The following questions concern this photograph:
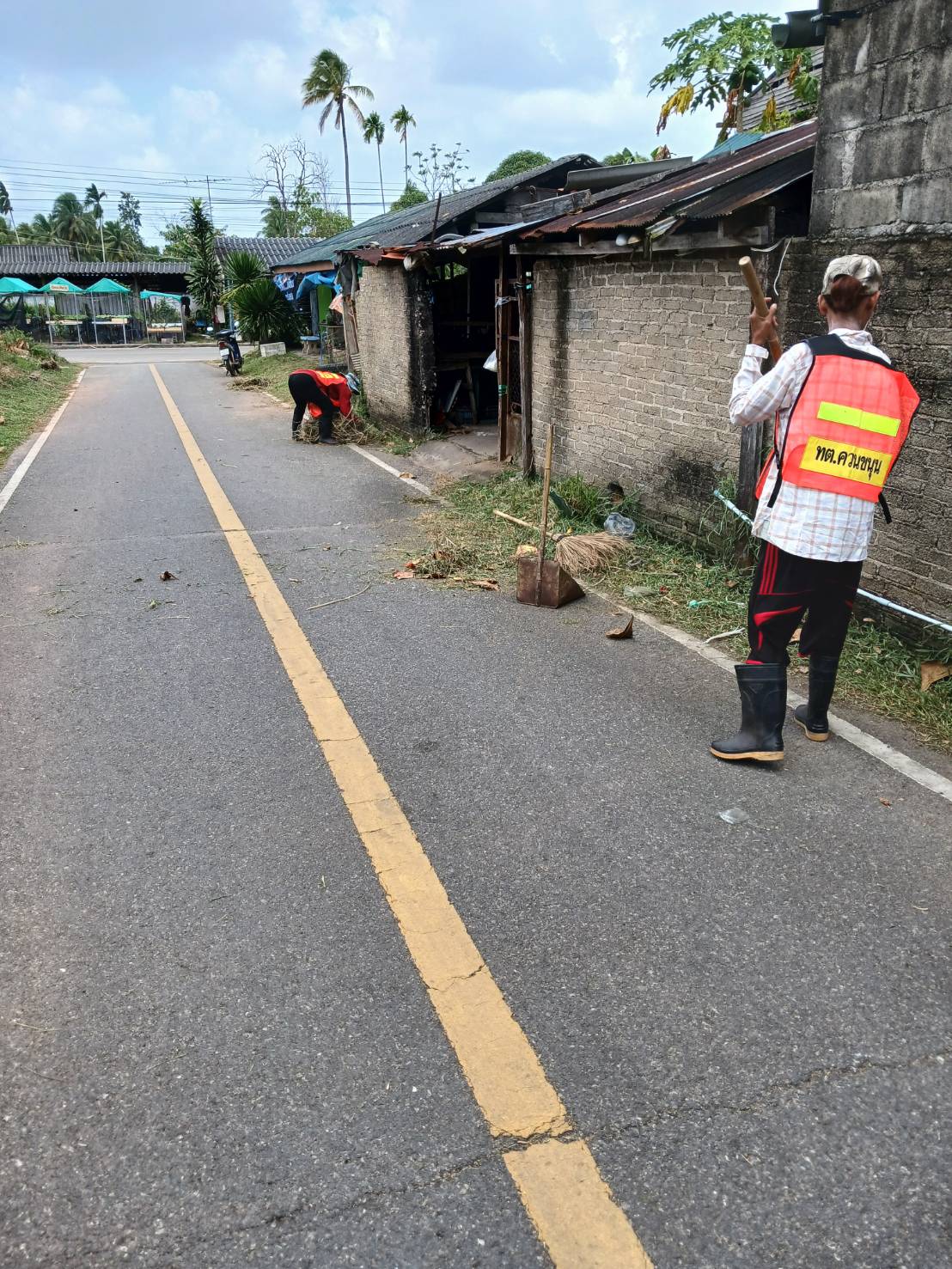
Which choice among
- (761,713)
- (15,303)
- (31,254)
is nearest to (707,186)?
(761,713)

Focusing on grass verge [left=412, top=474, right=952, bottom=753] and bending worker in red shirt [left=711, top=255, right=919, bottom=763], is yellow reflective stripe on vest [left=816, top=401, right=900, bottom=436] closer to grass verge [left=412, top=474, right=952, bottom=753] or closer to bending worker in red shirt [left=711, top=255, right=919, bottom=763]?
bending worker in red shirt [left=711, top=255, right=919, bottom=763]

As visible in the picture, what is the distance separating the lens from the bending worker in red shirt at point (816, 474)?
11.6ft

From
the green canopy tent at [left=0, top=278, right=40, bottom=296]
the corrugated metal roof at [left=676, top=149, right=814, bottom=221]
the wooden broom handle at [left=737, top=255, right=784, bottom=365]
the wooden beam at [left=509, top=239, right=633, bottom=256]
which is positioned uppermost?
the green canopy tent at [left=0, top=278, right=40, bottom=296]

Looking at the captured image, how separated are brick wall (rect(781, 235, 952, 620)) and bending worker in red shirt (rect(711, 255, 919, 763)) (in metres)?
1.26

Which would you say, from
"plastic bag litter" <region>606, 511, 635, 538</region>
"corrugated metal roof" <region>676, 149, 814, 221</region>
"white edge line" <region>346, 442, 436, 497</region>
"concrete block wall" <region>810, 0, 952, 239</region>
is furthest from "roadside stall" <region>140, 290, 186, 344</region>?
"concrete block wall" <region>810, 0, 952, 239</region>

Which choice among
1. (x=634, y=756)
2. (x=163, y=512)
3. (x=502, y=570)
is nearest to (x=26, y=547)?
(x=163, y=512)

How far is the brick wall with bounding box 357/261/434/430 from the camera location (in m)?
12.6

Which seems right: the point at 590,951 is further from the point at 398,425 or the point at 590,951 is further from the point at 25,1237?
the point at 398,425

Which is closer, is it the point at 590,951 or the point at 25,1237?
the point at 25,1237

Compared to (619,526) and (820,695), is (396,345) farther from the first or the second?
(820,695)

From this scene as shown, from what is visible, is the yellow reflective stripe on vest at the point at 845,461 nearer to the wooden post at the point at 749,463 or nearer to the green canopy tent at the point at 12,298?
the wooden post at the point at 749,463

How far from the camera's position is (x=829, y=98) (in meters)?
5.26

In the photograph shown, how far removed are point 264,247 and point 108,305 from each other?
1056cm

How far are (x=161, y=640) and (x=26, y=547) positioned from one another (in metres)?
3.01
